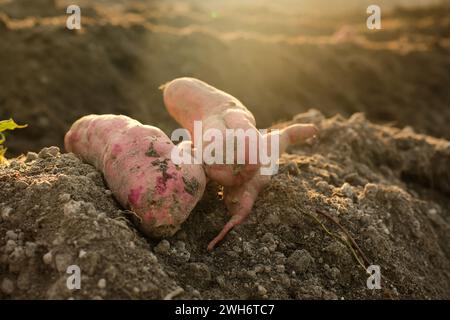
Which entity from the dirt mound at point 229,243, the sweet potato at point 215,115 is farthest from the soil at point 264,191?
the sweet potato at point 215,115

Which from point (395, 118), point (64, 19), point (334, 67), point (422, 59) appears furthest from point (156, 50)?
point (422, 59)

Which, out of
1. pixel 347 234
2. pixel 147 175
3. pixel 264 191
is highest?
pixel 147 175

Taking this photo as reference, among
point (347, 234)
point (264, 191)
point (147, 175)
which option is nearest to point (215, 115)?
point (264, 191)

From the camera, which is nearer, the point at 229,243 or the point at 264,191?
the point at 229,243

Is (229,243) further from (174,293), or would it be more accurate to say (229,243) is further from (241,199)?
(174,293)

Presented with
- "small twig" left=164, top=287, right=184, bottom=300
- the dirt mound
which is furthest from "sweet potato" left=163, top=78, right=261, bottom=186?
"small twig" left=164, top=287, right=184, bottom=300

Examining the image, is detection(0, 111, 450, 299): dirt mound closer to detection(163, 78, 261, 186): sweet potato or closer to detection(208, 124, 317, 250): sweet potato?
detection(208, 124, 317, 250): sweet potato
